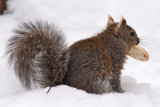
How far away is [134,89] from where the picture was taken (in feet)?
8.07

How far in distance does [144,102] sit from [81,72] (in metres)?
0.56

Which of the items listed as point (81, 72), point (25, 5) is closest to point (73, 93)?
point (81, 72)

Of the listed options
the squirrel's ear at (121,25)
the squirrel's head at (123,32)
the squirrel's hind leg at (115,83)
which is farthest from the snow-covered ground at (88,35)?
the squirrel's ear at (121,25)

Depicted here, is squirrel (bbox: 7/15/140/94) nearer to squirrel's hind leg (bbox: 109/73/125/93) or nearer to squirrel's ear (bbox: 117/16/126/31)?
squirrel's hind leg (bbox: 109/73/125/93)

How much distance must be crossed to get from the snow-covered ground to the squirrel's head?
25 centimetres

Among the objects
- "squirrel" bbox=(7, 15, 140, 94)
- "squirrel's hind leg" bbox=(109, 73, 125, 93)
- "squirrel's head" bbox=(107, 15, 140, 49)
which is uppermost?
"squirrel's head" bbox=(107, 15, 140, 49)

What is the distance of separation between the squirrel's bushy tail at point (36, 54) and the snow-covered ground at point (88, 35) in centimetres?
19

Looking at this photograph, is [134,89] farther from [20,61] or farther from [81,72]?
[20,61]

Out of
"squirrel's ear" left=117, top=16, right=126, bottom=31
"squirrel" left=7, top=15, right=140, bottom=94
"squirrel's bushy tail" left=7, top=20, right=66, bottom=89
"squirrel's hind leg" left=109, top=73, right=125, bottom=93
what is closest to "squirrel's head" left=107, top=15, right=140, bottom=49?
"squirrel's ear" left=117, top=16, right=126, bottom=31

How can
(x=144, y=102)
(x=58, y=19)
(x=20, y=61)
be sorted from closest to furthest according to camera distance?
(x=144, y=102) → (x=20, y=61) → (x=58, y=19)

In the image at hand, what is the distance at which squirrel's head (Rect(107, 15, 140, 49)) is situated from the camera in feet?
8.34

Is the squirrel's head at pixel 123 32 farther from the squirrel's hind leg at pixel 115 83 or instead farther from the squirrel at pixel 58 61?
the squirrel's hind leg at pixel 115 83

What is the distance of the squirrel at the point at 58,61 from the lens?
85.7 inches

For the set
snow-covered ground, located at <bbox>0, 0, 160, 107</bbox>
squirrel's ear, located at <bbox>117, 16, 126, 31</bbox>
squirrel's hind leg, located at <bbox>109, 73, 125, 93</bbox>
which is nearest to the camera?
snow-covered ground, located at <bbox>0, 0, 160, 107</bbox>
